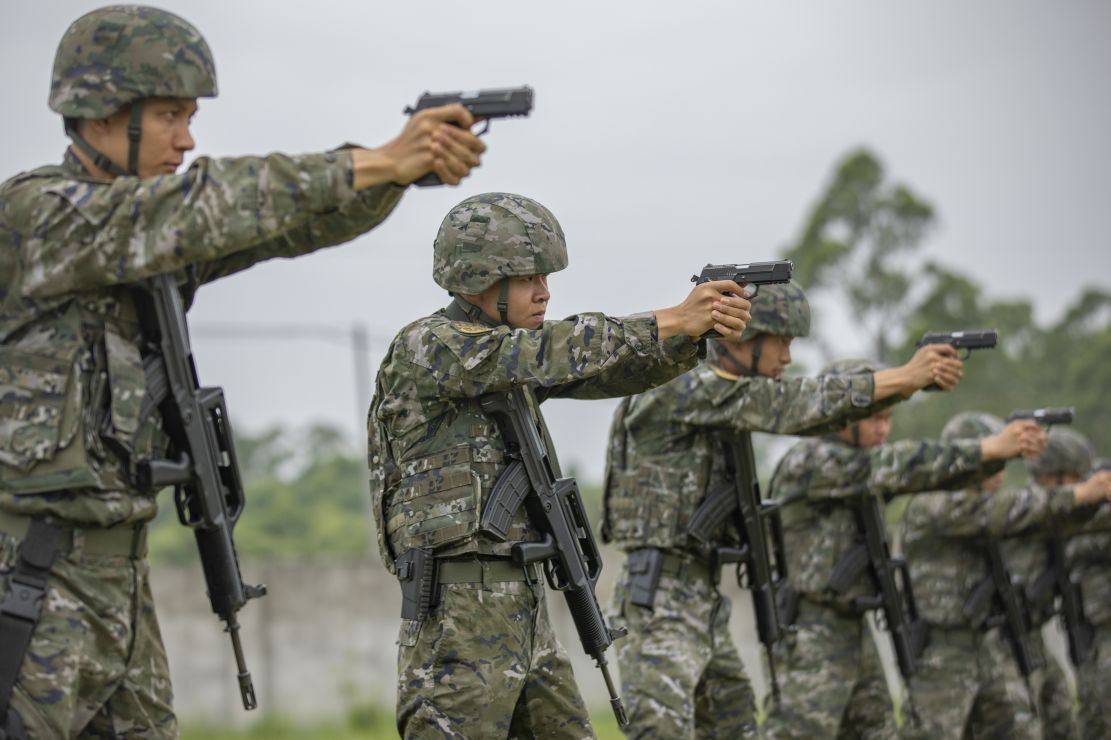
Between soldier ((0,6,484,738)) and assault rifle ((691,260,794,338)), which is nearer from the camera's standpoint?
soldier ((0,6,484,738))

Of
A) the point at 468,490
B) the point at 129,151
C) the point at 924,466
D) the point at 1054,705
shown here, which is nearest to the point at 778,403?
the point at 924,466

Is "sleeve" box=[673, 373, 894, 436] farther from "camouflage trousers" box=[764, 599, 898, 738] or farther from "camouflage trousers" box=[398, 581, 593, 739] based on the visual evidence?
"camouflage trousers" box=[398, 581, 593, 739]

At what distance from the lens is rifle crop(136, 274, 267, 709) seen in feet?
16.3

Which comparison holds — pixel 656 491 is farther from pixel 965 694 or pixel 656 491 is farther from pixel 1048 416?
pixel 965 694

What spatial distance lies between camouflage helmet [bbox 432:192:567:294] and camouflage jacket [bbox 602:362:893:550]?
172 centimetres

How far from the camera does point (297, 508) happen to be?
33.7 m

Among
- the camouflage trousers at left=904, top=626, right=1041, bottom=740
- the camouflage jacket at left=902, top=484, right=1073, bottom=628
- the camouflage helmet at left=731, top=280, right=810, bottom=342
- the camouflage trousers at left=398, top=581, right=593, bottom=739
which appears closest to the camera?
the camouflage trousers at left=398, top=581, right=593, bottom=739

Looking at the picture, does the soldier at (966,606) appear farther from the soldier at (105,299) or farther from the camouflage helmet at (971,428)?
the soldier at (105,299)

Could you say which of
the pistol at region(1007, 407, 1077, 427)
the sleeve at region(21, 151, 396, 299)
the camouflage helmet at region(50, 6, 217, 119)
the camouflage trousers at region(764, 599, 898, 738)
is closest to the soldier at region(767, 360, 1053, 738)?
the camouflage trousers at region(764, 599, 898, 738)

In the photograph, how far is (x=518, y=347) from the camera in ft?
18.7

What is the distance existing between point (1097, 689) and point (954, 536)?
3.17 meters

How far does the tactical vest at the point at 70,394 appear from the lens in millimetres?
4680

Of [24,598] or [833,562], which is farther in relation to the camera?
[833,562]

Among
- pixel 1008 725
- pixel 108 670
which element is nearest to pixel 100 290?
pixel 108 670
